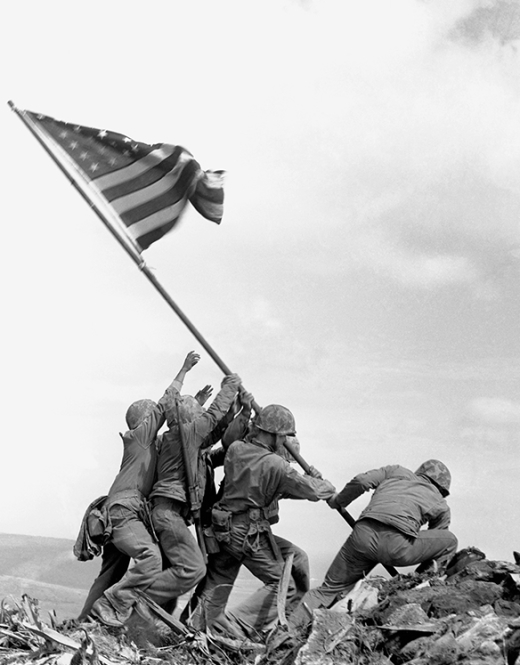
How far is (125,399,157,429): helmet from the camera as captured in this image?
11.9 meters

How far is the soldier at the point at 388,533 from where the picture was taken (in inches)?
432

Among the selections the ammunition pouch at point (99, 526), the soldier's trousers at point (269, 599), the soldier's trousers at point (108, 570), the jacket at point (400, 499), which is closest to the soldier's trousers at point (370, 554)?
the jacket at point (400, 499)

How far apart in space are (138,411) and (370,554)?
3382 millimetres

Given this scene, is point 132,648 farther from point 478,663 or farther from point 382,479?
point 478,663

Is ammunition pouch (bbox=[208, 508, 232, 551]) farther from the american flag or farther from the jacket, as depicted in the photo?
the american flag

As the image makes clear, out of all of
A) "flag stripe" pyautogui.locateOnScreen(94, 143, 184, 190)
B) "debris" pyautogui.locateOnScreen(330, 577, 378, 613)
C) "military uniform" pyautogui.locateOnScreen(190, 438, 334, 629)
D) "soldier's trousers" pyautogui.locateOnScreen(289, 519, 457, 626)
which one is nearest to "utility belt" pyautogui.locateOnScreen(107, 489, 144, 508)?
"military uniform" pyautogui.locateOnScreen(190, 438, 334, 629)

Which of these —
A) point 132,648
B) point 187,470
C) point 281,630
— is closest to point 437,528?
point 281,630

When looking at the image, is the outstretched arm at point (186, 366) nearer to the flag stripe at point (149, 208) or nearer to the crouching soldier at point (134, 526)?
the crouching soldier at point (134, 526)

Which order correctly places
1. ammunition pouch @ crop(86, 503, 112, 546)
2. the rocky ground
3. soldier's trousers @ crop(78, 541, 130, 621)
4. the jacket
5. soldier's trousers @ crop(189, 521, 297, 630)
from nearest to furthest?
the rocky ground < the jacket < soldier's trousers @ crop(189, 521, 297, 630) < ammunition pouch @ crop(86, 503, 112, 546) < soldier's trousers @ crop(78, 541, 130, 621)

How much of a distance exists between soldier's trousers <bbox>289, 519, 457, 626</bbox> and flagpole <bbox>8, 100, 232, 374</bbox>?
8.69 feet

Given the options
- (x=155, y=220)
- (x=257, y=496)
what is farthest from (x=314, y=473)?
(x=155, y=220)

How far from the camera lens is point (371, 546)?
11.0 metres

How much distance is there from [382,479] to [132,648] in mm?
3546

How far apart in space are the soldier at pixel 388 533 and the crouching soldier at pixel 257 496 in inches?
20.5
